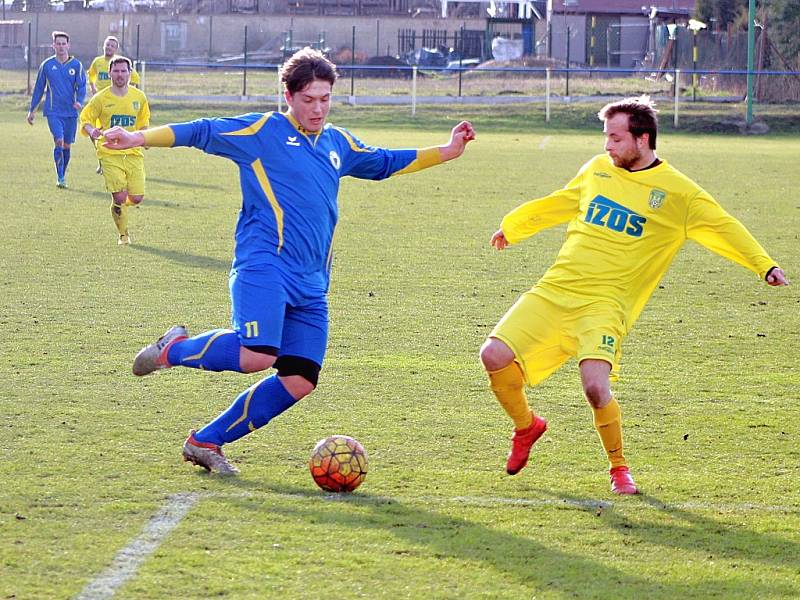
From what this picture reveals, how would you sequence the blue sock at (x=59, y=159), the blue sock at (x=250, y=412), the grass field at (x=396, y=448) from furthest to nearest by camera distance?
the blue sock at (x=59, y=159) → the blue sock at (x=250, y=412) → the grass field at (x=396, y=448)

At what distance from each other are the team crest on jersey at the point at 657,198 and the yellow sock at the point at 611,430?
0.86 meters

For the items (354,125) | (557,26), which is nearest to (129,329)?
(354,125)

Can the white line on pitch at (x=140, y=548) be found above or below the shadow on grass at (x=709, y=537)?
above

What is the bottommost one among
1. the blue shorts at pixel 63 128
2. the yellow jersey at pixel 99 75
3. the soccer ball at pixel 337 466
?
the soccer ball at pixel 337 466

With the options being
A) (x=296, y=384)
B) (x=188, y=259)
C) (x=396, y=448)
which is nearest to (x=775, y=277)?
(x=396, y=448)

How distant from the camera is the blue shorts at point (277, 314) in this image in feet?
17.6

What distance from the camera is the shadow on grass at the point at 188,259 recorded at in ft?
38.6

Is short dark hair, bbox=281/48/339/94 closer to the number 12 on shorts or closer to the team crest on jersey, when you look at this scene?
the number 12 on shorts

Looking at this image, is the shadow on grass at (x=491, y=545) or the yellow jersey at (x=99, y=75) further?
the yellow jersey at (x=99, y=75)

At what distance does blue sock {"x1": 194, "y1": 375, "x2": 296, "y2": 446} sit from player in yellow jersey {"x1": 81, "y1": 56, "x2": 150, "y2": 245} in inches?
287

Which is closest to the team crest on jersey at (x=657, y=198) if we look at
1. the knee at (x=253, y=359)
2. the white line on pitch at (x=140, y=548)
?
the knee at (x=253, y=359)

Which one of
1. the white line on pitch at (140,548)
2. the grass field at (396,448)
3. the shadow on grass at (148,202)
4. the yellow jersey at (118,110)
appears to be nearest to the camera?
the white line on pitch at (140,548)

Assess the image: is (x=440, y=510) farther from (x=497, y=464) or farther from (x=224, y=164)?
(x=224, y=164)

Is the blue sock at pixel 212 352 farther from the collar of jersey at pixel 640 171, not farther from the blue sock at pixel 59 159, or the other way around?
the blue sock at pixel 59 159
